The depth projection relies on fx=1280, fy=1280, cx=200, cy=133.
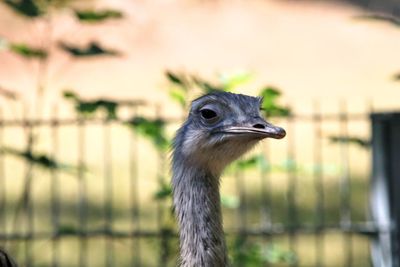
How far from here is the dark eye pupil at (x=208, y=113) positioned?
523 cm

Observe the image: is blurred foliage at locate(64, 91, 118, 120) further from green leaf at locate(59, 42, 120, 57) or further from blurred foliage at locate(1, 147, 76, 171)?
blurred foliage at locate(1, 147, 76, 171)

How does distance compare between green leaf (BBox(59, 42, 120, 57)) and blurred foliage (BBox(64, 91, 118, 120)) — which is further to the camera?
green leaf (BBox(59, 42, 120, 57))

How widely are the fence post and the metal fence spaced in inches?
6.0

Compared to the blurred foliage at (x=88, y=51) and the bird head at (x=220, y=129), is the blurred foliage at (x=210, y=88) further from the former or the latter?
the bird head at (x=220, y=129)

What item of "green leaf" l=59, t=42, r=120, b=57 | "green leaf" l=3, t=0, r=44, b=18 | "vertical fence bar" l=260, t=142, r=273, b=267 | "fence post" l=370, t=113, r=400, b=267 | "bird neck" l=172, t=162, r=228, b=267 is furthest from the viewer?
"vertical fence bar" l=260, t=142, r=273, b=267

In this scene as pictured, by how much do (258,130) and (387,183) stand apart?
3.55 meters

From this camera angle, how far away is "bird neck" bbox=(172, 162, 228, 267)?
514cm

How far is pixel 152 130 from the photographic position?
26.1 feet

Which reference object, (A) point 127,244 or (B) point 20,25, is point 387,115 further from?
(B) point 20,25

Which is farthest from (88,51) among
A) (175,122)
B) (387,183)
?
(387,183)

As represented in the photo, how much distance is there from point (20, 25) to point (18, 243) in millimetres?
8713

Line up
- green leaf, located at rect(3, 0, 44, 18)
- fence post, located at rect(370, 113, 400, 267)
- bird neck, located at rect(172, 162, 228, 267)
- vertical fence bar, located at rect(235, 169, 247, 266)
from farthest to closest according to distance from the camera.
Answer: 1. fence post, located at rect(370, 113, 400, 267)
2. vertical fence bar, located at rect(235, 169, 247, 266)
3. green leaf, located at rect(3, 0, 44, 18)
4. bird neck, located at rect(172, 162, 228, 267)

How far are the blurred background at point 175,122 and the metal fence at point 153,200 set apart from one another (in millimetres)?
27

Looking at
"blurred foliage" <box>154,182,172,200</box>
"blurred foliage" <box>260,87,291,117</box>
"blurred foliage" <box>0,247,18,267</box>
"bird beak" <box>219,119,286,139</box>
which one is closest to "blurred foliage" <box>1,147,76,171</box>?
"blurred foliage" <box>154,182,172,200</box>
